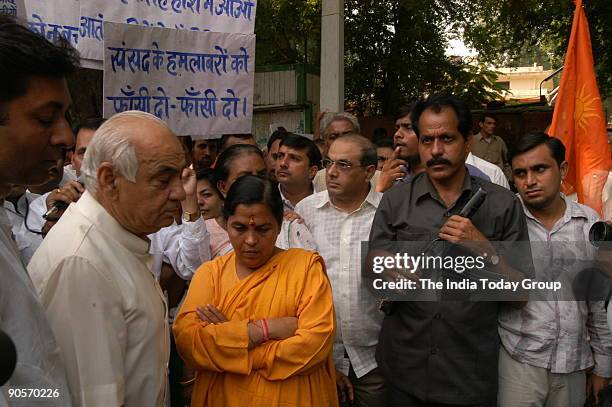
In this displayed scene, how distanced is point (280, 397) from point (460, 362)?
75 cm

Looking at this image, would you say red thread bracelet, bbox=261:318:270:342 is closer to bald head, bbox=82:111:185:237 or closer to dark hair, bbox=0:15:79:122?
bald head, bbox=82:111:185:237

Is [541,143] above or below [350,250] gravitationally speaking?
above

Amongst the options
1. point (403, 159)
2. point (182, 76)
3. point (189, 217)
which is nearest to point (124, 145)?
point (189, 217)

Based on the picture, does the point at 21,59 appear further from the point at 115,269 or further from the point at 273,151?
the point at 273,151

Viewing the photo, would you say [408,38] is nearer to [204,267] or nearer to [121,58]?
[121,58]

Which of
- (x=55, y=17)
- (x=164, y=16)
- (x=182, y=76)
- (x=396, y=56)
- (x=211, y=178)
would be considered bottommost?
(x=211, y=178)

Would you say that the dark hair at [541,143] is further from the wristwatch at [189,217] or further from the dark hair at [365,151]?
the wristwatch at [189,217]

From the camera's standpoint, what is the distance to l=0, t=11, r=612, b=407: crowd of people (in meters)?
1.38

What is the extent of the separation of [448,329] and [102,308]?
1.47m

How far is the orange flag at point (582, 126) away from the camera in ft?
12.5

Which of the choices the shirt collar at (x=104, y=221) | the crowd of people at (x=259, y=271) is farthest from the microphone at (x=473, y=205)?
the shirt collar at (x=104, y=221)

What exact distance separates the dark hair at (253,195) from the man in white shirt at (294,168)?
3.61 ft

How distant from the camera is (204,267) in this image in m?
2.53

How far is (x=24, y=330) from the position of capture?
120cm
